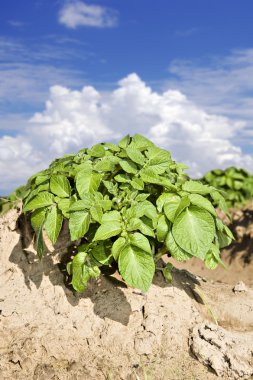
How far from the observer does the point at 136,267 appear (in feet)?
9.19

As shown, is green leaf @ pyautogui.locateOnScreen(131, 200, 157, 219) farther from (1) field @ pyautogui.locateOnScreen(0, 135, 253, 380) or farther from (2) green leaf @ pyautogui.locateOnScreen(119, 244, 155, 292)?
(2) green leaf @ pyautogui.locateOnScreen(119, 244, 155, 292)

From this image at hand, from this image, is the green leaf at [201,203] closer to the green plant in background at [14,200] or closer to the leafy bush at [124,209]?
the leafy bush at [124,209]

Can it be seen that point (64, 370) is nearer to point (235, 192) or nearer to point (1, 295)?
point (1, 295)

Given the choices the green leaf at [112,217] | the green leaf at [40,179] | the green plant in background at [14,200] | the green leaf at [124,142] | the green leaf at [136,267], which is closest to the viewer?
the green leaf at [136,267]

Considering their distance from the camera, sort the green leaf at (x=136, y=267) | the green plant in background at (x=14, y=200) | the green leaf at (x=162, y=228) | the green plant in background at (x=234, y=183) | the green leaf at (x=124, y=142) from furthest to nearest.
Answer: the green plant in background at (x=234, y=183) → the green plant in background at (x=14, y=200) → the green leaf at (x=124, y=142) → the green leaf at (x=162, y=228) → the green leaf at (x=136, y=267)

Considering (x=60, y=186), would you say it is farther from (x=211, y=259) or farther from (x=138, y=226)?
(x=211, y=259)

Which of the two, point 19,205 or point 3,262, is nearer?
point 3,262

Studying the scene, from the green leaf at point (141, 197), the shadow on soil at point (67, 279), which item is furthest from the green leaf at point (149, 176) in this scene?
the shadow on soil at point (67, 279)

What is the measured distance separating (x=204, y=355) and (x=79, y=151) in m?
1.60

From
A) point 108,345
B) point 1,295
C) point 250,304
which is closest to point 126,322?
point 108,345

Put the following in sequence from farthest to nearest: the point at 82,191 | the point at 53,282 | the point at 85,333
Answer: the point at 53,282
the point at 85,333
the point at 82,191

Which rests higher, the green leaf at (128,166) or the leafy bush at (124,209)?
the green leaf at (128,166)

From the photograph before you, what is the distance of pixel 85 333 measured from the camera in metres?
3.23

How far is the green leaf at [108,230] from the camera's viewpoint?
9.21 feet
